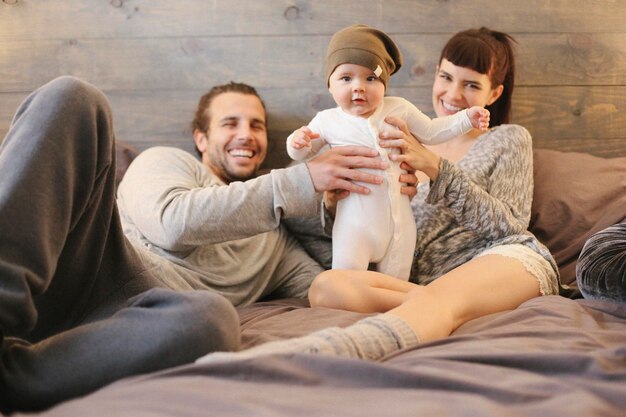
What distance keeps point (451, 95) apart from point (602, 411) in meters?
1.15

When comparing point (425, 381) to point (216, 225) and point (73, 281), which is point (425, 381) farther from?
point (216, 225)

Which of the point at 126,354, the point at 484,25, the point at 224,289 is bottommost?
the point at 224,289

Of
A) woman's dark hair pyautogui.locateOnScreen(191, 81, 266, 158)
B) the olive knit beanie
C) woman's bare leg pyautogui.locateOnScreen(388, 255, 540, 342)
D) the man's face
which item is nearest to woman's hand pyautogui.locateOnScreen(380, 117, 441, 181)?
the olive knit beanie

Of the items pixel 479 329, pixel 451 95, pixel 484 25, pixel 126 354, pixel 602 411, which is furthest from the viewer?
pixel 484 25

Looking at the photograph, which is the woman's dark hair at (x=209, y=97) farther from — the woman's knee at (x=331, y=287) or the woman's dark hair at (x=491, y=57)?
the woman's knee at (x=331, y=287)

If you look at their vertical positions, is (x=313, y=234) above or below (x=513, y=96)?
below

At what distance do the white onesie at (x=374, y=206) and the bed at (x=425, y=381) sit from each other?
0.29 m

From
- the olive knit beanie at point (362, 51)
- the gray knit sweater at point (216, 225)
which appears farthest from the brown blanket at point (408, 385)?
the olive knit beanie at point (362, 51)

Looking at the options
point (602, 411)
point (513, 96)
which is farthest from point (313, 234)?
point (602, 411)

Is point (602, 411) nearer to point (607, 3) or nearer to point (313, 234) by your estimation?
point (313, 234)

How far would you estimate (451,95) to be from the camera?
187 centimetres

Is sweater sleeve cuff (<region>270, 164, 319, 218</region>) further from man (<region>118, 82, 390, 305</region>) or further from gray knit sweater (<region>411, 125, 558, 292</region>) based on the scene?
gray knit sweater (<region>411, 125, 558, 292</region>)

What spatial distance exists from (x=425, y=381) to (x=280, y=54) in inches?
61.1

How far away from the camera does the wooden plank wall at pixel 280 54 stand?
7.29 ft
